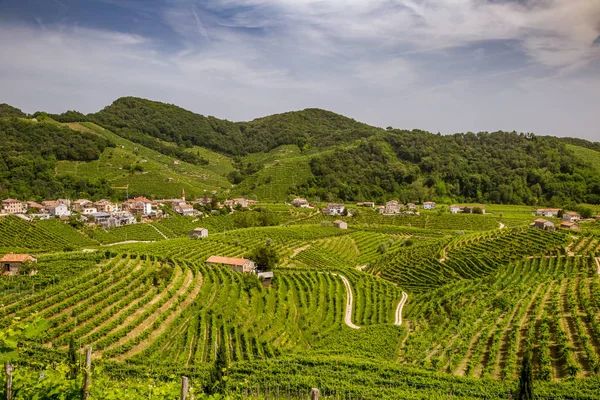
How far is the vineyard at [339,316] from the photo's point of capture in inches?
749

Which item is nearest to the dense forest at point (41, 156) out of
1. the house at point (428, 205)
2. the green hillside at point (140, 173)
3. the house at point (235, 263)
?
the green hillside at point (140, 173)

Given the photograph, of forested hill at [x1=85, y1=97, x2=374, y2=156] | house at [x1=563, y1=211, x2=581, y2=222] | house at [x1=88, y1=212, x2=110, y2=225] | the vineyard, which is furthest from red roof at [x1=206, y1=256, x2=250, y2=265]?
forested hill at [x1=85, y1=97, x2=374, y2=156]

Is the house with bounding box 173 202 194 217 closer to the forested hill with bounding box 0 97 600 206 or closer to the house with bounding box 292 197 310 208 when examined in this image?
the house with bounding box 292 197 310 208

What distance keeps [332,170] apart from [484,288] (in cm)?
7717

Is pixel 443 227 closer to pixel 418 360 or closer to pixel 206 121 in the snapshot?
pixel 418 360

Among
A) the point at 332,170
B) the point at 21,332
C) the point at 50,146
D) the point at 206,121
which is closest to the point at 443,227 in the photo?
the point at 332,170

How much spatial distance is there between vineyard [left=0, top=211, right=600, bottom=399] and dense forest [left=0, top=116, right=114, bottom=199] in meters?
41.2

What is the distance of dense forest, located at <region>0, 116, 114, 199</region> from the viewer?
83375 mm

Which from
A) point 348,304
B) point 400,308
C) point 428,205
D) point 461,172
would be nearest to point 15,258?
point 348,304

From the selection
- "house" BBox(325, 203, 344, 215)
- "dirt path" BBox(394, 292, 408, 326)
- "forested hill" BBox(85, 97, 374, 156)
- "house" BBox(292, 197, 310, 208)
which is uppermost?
"forested hill" BBox(85, 97, 374, 156)

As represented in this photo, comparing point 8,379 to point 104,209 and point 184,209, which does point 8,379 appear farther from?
A: point 104,209

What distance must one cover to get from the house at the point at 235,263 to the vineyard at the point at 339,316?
6.33ft

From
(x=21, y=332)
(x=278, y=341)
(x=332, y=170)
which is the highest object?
(x=332, y=170)

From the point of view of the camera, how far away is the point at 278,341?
25.3 m
